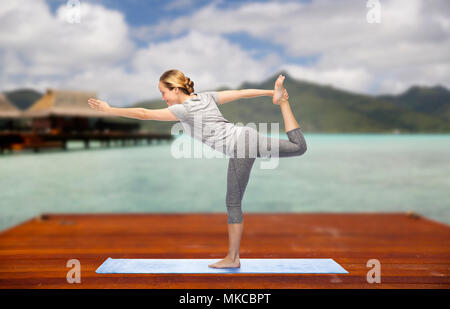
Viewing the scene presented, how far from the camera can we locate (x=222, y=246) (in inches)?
126

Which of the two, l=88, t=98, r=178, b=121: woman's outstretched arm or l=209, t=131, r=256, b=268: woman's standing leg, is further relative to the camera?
l=209, t=131, r=256, b=268: woman's standing leg

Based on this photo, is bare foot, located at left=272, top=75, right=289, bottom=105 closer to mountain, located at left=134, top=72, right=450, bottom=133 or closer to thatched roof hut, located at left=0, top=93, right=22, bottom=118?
thatched roof hut, located at left=0, top=93, right=22, bottom=118

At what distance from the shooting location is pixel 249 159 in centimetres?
224

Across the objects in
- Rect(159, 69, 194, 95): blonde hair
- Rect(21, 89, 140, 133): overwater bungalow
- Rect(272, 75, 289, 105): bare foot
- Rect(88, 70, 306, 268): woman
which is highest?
Rect(21, 89, 140, 133): overwater bungalow

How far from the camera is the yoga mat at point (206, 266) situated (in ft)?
7.78

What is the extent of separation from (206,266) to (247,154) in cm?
86

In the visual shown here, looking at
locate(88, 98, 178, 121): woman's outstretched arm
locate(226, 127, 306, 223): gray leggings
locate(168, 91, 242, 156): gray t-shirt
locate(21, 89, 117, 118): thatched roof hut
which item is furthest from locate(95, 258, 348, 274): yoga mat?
locate(21, 89, 117, 118): thatched roof hut

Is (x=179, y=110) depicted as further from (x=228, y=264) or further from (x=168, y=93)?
(x=228, y=264)

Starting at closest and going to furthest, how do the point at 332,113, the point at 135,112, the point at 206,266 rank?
the point at 135,112, the point at 206,266, the point at 332,113

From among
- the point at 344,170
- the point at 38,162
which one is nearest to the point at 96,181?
the point at 38,162

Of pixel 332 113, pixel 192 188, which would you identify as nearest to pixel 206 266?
pixel 192 188

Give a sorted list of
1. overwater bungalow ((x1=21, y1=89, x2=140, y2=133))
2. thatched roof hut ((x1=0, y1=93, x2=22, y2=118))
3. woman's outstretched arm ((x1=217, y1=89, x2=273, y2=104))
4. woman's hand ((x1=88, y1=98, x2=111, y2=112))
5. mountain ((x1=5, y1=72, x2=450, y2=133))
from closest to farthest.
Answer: woman's hand ((x1=88, y1=98, x2=111, y2=112)) < woman's outstretched arm ((x1=217, y1=89, x2=273, y2=104)) < overwater bungalow ((x1=21, y1=89, x2=140, y2=133)) < thatched roof hut ((x1=0, y1=93, x2=22, y2=118)) < mountain ((x1=5, y1=72, x2=450, y2=133))

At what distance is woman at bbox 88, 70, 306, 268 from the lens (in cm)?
212
